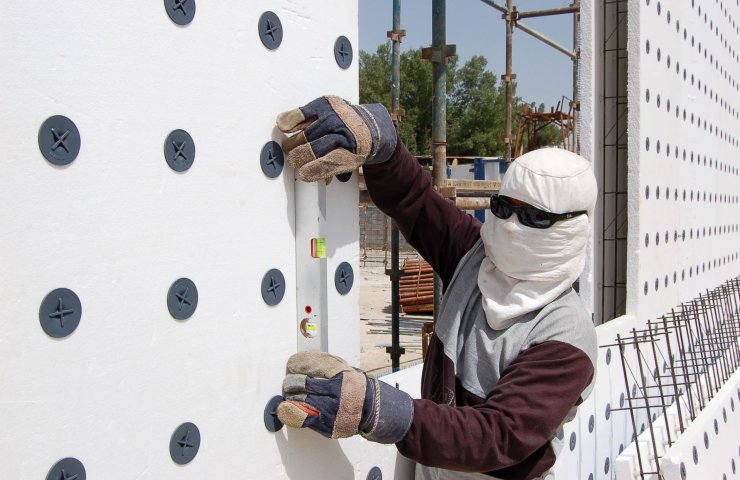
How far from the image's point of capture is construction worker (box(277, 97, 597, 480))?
76.2 inches

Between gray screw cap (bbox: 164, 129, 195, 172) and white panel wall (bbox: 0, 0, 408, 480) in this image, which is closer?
white panel wall (bbox: 0, 0, 408, 480)

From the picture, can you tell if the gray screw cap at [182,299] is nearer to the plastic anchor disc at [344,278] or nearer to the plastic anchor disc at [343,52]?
the plastic anchor disc at [344,278]

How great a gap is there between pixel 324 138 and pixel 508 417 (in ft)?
2.98

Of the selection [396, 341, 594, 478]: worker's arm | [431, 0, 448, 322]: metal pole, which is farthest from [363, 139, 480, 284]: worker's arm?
[431, 0, 448, 322]: metal pole

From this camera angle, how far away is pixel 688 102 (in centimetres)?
504

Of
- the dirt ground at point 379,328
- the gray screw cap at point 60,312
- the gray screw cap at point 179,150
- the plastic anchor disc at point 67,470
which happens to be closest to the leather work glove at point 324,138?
the gray screw cap at point 179,150

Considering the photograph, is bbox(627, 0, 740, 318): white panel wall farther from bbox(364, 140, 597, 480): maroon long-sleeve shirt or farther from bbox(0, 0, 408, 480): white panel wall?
bbox(0, 0, 408, 480): white panel wall

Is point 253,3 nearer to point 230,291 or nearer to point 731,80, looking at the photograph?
point 230,291

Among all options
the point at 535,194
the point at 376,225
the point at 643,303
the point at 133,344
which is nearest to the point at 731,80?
the point at 643,303

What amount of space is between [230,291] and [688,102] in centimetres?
419

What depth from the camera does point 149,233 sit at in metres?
1.69

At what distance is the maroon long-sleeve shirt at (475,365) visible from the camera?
195cm

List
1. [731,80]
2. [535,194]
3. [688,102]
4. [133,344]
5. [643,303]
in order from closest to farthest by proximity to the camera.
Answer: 1. [133,344]
2. [535,194]
3. [643,303]
4. [688,102]
5. [731,80]

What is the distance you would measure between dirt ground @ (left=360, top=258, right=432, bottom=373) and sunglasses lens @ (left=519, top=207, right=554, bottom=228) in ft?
26.2
